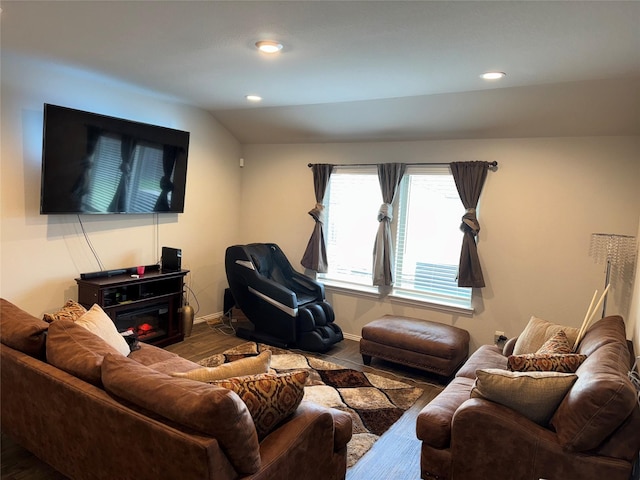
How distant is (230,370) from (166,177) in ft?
10.7

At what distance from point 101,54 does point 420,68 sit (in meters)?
2.30

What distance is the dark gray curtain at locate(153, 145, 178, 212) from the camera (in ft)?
15.3

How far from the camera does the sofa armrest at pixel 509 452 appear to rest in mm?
1980

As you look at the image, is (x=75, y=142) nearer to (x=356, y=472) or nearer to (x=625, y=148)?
(x=356, y=472)

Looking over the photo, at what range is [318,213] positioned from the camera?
5.25m

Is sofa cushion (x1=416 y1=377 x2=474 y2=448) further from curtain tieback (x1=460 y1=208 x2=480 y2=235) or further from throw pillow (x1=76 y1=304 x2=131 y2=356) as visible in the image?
curtain tieback (x1=460 y1=208 x2=480 y2=235)

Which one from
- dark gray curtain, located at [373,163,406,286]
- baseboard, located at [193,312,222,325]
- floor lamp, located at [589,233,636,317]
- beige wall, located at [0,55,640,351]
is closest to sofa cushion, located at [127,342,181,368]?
beige wall, located at [0,55,640,351]

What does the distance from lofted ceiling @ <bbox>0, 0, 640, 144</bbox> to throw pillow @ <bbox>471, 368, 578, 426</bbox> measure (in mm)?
1766

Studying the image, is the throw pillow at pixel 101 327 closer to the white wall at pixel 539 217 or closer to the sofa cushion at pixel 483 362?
the sofa cushion at pixel 483 362

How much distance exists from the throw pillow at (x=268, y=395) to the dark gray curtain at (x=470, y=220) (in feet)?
9.35

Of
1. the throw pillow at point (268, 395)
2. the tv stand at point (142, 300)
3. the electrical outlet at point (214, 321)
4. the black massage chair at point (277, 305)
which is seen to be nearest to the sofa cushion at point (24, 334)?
the throw pillow at point (268, 395)

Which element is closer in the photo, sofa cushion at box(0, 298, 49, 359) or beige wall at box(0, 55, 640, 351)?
sofa cushion at box(0, 298, 49, 359)

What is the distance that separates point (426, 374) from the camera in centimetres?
412

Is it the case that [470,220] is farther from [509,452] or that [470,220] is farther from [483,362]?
[509,452]
